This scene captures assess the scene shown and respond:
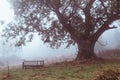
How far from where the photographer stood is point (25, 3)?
34.2 meters

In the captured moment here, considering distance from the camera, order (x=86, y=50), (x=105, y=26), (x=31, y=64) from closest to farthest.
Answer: (x=31, y=64) → (x=86, y=50) → (x=105, y=26)

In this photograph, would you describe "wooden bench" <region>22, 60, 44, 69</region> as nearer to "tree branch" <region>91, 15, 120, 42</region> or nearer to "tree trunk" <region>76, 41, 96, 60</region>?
"tree trunk" <region>76, 41, 96, 60</region>

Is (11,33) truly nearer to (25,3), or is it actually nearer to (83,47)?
(25,3)

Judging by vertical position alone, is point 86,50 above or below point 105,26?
below

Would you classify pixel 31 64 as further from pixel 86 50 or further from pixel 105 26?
pixel 105 26

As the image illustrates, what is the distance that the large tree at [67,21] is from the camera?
33344 mm

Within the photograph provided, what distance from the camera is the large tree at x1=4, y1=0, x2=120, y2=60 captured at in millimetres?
33344

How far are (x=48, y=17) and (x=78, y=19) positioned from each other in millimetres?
3400

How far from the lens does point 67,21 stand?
112 ft

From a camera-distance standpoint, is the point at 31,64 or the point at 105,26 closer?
the point at 31,64

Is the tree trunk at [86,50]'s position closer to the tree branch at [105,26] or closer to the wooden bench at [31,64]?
the tree branch at [105,26]

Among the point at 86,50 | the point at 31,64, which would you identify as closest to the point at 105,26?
the point at 86,50

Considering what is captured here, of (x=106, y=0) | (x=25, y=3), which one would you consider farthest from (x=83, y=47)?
(x=25, y=3)

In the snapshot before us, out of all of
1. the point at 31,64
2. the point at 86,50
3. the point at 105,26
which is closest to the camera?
the point at 31,64
